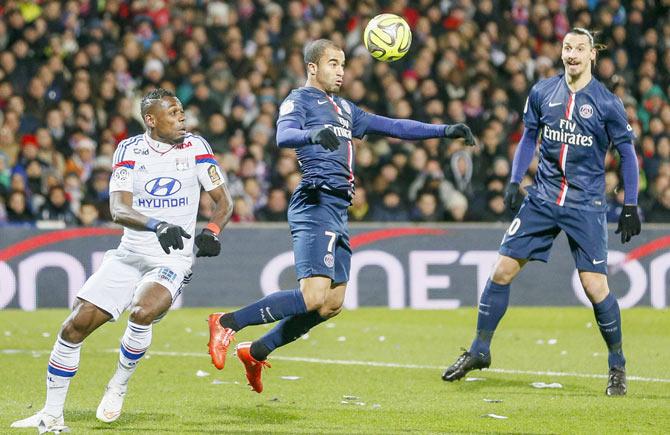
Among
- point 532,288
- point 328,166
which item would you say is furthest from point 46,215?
point 328,166

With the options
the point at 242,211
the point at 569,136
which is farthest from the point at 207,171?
the point at 242,211

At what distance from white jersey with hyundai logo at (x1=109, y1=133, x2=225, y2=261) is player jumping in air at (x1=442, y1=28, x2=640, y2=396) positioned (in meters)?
2.44

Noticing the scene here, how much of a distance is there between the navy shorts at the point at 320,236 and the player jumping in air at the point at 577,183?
1348mm

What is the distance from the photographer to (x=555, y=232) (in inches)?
356

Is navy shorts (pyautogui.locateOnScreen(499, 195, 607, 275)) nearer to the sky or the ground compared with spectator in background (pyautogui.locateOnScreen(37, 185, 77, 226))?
nearer to the sky

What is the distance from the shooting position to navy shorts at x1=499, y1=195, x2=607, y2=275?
8.80 metres

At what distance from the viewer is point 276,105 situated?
17.2 meters

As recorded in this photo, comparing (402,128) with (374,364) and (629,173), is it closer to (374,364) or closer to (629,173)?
(629,173)

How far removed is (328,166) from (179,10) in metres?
10.3

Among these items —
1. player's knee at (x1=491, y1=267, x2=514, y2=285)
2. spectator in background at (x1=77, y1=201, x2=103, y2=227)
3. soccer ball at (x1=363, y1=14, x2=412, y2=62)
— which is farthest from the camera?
spectator in background at (x1=77, y1=201, x2=103, y2=227)

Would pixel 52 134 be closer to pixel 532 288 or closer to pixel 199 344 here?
pixel 199 344

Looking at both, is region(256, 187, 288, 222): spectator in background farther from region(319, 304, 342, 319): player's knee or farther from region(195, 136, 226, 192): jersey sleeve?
region(195, 136, 226, 192): jersey sleeve

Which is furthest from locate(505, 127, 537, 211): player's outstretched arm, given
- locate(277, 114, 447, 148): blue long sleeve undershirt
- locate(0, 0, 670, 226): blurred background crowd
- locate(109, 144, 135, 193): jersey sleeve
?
locate(0, 0, 670, 226): blurred background crowd

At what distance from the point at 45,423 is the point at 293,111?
2.51m
